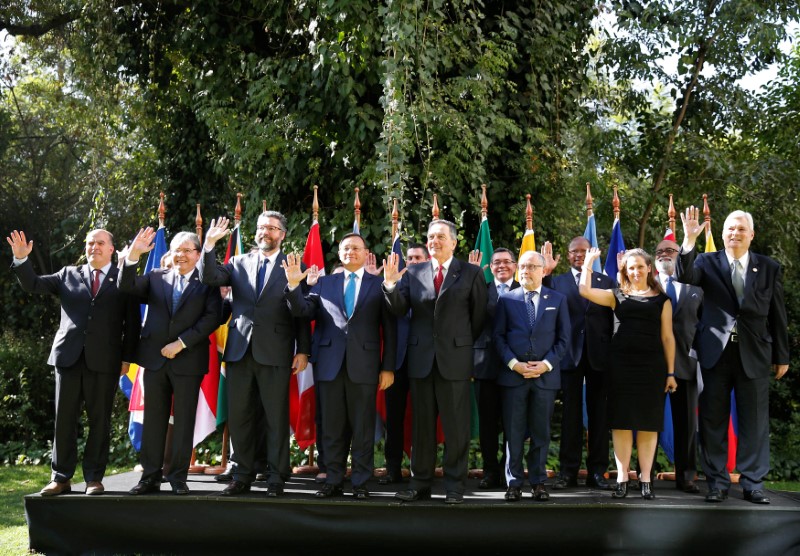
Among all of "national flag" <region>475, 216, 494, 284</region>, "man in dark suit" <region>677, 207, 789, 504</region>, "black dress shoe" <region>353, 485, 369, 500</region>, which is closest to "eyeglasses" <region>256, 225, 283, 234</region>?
"black dress shoe" <region>353, 485, 369, 500</region>

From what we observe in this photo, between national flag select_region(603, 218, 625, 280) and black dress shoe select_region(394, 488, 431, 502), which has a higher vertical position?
national flag select_region(603, 218, 625, 280)

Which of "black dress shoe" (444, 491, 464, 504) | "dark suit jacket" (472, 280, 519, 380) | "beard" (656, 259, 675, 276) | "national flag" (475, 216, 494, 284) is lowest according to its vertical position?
"black dress shoe" (444, 491, 464, 504)

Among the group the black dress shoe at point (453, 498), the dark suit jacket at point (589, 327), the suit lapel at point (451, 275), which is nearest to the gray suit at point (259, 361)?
the suit lapel at point (451, 275)

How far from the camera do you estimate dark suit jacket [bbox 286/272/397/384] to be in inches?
214

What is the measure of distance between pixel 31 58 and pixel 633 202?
10.1 m

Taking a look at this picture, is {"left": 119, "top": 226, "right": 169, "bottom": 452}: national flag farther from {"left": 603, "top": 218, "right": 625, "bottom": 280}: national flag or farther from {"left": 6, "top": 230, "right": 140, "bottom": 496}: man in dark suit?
{"left": 603, "top": 218, "right": 625, "bottom": 280}: national flag

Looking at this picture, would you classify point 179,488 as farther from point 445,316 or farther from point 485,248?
point 485,248

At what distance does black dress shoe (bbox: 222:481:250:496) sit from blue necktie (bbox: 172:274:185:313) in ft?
4.16

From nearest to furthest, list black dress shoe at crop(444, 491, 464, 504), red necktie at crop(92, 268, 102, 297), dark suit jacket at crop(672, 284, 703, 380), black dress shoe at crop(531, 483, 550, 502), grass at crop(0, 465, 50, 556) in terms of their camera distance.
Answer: black dress shoe at crop(444, 491, 464, 504), black dress shoe at crop(531, 483, 550, 502), red necktie at crop(92, 268, 102, 297), grass at crop(0, 465, 50, 556), dark suit jacket at crop(672, 284, 703, 380)

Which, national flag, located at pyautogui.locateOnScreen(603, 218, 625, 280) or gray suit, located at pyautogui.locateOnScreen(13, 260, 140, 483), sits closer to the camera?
gray suit, located at pyautogui.locateOnScreen(13, 260, 140, 483)

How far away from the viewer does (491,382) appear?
6.04m

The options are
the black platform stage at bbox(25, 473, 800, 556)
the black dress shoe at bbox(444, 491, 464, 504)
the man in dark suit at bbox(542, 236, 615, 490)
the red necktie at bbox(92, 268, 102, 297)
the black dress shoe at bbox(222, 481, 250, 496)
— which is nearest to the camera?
the black platform stage at bbox(25, 473, 800, 556)

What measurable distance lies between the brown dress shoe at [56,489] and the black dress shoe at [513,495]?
298 centimetres

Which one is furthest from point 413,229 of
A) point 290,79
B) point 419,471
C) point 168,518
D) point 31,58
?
point 31,58
